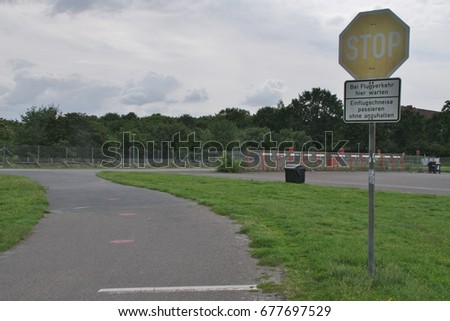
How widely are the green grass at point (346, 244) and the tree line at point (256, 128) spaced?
5566cm

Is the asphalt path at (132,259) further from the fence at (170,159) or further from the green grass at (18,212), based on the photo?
the fence at (170,159)

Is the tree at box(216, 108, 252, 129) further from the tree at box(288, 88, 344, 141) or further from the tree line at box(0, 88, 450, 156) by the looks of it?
the tree at box(288, 88, 344, 141)

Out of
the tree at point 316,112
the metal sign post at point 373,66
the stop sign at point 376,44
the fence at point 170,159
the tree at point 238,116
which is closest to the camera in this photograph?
the metal sign post at point 373,66

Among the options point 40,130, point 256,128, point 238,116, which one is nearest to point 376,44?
point 40,130

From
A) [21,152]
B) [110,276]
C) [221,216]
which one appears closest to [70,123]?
[21,152]

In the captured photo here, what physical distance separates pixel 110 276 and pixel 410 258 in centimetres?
394

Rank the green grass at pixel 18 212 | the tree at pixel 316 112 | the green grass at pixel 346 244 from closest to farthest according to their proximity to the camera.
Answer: the green grass at pixel 346 244 → the green grass at pixel 18 212 → the tree at pixel 316 112

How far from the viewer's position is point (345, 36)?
20.2 feet

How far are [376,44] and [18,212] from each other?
938cm

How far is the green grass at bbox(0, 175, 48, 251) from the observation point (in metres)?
9.32

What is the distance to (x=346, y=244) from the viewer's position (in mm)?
8078

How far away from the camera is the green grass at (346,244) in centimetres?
557

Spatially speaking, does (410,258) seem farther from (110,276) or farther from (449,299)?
(110,276)

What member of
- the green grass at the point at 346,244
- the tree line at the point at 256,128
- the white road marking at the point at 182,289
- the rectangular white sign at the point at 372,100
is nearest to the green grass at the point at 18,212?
the white road marking at the point at 182,289
